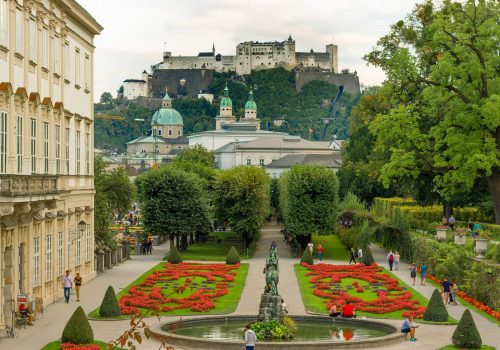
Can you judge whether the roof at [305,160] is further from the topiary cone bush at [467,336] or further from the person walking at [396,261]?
the topiary cone bush at [467,336]

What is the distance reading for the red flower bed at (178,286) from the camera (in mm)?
46281

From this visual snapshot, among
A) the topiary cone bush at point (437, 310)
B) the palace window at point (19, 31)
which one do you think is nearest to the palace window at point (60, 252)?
the palace window at point (19, 31)

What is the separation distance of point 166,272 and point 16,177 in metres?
26.9

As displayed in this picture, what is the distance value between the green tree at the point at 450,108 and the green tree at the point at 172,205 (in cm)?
1383

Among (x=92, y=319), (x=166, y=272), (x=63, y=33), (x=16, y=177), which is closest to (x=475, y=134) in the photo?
(x=166, y=272)

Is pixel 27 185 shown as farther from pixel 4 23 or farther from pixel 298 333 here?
pixel 298 333

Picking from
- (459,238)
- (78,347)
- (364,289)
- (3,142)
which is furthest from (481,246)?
(3,142)

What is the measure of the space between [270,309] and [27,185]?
9604mm

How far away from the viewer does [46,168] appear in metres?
45.8

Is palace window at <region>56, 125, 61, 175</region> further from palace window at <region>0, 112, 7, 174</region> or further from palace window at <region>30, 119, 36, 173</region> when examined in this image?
palace window at <region>0, 112, 7, 174</region>

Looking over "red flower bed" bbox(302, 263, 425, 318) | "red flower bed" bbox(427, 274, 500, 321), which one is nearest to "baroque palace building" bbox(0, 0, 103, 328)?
"red flower bed" bbox(302, 263, 425, 318)

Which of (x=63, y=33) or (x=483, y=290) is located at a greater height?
(x=63, y=33)

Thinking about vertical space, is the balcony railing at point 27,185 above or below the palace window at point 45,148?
below

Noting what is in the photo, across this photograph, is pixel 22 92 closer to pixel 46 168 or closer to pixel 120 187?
pixel 46 168
